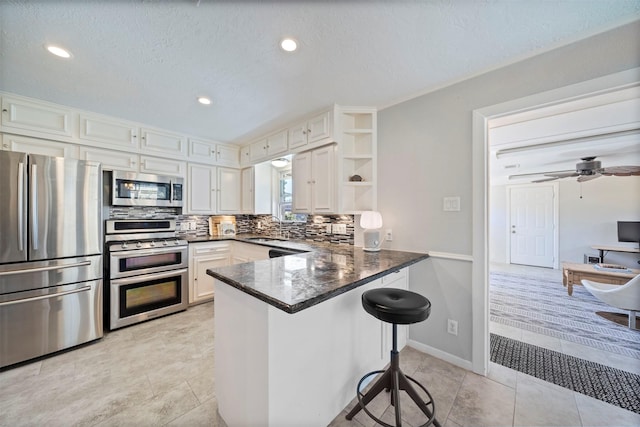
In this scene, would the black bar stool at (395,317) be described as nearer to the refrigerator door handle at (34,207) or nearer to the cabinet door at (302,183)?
the cabinet door at (302,183)

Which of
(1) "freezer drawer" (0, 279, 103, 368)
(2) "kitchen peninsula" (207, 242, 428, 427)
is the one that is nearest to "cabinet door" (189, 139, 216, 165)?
(1) "freezer drawer" (0, 279, 103, 368)

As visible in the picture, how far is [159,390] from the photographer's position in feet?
5.47

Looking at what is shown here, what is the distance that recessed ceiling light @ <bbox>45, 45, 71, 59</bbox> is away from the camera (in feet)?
5.18

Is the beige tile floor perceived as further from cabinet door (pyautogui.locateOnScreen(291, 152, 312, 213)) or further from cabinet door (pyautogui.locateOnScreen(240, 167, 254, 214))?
cabinet door (pyautogui.locateOnScreen(240, 167, 254, 214))

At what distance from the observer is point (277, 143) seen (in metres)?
3.15

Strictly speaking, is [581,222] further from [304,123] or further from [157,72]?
[157,72]

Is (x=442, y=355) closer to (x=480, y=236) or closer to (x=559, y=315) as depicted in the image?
(x=480, y=236)

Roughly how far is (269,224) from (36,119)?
2.89 m

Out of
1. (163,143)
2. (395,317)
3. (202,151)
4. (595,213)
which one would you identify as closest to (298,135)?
(202,151)

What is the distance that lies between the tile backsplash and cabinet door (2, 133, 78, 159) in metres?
0.72

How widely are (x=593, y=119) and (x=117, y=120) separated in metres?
5.56

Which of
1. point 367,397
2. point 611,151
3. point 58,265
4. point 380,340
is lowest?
point 367,397

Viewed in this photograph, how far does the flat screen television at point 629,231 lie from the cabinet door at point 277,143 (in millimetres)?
6996

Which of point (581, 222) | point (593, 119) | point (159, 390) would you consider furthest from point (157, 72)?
point (581, 222)
